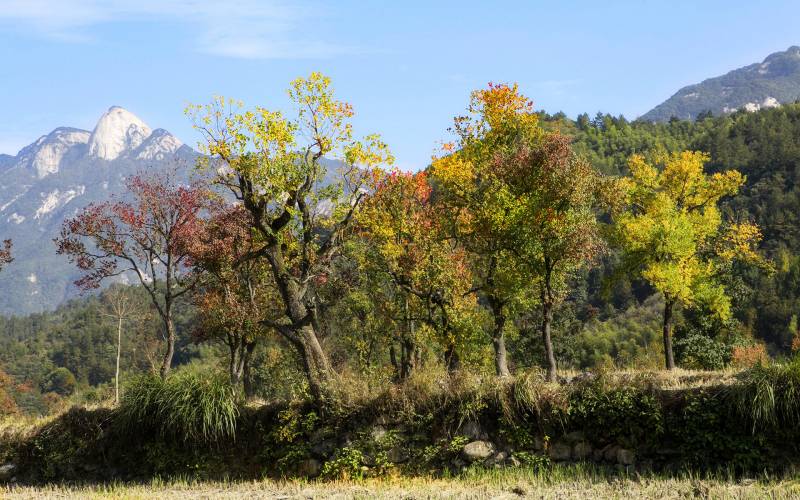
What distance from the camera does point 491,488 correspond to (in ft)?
43.1

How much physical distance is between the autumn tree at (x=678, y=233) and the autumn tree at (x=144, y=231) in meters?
16.6

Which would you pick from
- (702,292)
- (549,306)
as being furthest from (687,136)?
(549,306)

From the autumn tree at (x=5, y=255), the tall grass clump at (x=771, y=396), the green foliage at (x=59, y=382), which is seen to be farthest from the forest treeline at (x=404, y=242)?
the green foliage at (x=59, y=382)

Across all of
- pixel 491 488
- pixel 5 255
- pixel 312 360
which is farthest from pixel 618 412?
pixel 5 255

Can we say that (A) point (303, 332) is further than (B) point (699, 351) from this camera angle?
No

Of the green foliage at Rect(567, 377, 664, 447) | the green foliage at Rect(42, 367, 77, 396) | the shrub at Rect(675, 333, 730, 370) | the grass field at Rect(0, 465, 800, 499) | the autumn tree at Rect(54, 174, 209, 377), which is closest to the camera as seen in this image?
the grass field at Rect(0, 465, 800, 499)

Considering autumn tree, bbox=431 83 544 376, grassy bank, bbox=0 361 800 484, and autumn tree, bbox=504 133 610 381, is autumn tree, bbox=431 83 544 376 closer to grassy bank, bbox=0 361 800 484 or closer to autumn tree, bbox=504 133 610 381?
autumn tree, bbox=504 133 610 381

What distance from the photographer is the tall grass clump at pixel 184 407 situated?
16.8 m

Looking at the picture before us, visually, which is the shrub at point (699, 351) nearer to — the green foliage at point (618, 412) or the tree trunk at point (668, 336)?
the tree trunk at point (668, 336)

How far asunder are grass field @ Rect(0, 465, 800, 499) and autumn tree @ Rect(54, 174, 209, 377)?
7477 millimetres

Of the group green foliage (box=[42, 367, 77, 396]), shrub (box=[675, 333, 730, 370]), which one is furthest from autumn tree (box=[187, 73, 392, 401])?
green foliage (box=[42, 367, 77, 396])

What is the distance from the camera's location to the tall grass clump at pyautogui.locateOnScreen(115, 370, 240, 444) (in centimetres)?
1678

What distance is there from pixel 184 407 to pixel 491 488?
8.17 meters

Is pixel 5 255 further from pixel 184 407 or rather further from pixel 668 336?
pixel 668 336
